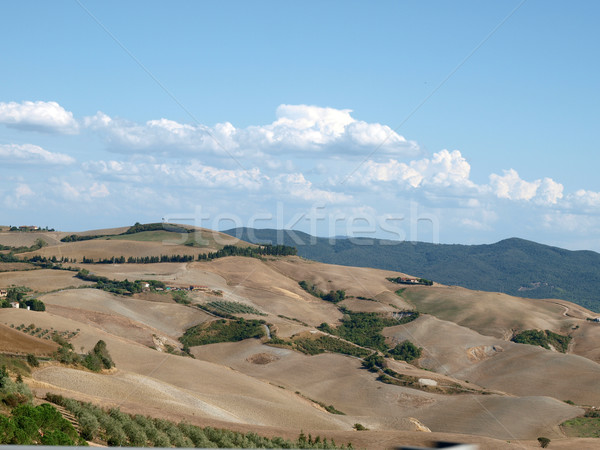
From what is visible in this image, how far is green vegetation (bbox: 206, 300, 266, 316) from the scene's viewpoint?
4739 inches

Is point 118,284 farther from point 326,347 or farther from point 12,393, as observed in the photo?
point 12,393

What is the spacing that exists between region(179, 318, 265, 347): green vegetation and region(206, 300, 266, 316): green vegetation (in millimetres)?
8030

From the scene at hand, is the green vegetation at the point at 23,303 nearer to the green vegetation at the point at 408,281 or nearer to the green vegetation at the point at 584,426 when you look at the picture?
the green vegetation at the point at 584,426

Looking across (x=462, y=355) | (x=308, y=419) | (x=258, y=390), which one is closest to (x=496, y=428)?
(x=308, y=419)

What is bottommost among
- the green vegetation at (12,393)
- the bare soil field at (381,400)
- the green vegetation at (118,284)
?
the bare soil field at (381,400)

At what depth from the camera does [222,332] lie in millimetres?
106562

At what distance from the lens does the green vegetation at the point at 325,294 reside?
157m

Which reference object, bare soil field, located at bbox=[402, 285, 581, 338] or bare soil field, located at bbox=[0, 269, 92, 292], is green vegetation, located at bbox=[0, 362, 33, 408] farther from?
bare soil field, located at bbox=[402, 285, 581, 338]

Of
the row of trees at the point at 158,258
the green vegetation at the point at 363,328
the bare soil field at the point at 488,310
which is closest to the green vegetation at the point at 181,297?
the green vegetation at the point at 363,328

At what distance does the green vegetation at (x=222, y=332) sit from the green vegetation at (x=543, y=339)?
Answer: 187ft

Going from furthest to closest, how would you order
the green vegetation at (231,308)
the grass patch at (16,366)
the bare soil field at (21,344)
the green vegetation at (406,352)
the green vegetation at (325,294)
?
the green vegetation at (325,294) → the green vegetation at (231,308) → the green vegetation at (406,352) → the bare soil field at (21,344) → the grass patch at (16,366)

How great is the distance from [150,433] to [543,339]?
387ft

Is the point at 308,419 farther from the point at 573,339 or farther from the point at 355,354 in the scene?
the point at 573,339

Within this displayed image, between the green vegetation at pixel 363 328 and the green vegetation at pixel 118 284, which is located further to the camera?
the green vegetation at pixel 118 284
